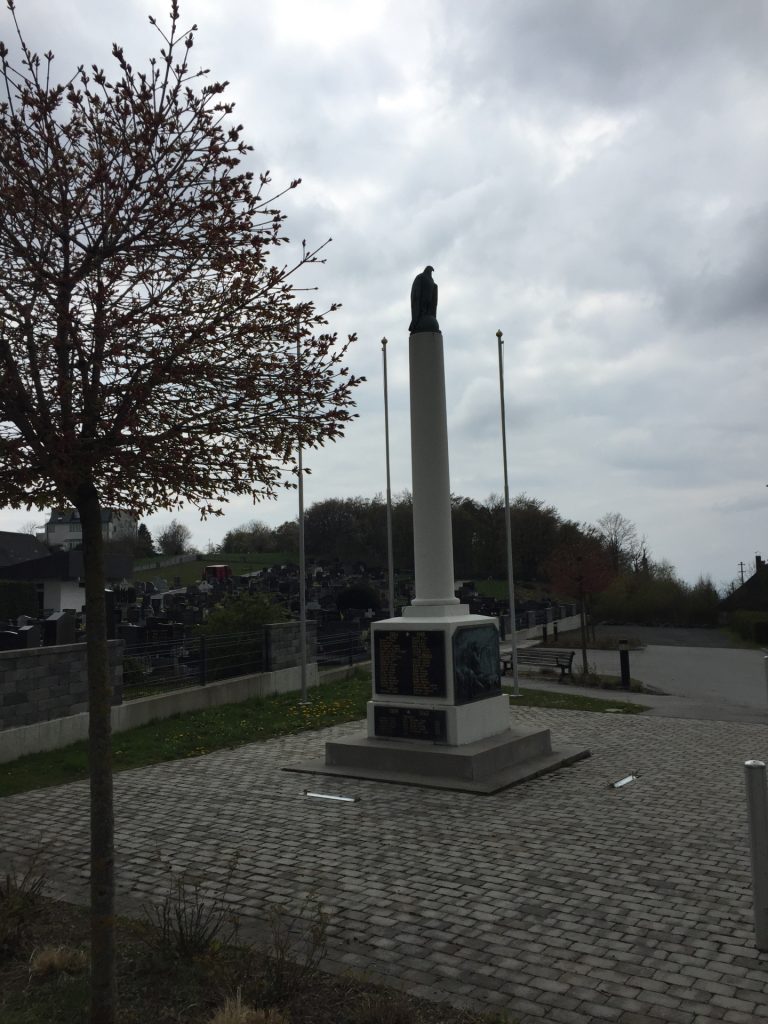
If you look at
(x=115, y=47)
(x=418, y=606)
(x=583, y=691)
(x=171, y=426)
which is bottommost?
(x=583, y=691)

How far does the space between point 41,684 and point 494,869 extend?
8050mm

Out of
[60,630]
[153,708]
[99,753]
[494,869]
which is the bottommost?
[494,869]

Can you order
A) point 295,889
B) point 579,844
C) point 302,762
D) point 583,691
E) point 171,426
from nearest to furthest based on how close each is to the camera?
point 171,426, point 295,889, point 579,844, point 302,762, point 583,691

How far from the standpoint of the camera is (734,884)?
6.44 m

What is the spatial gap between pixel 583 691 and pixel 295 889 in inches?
643

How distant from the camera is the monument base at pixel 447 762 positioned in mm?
10125

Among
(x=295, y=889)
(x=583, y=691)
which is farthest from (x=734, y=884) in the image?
(x=583, y=691)

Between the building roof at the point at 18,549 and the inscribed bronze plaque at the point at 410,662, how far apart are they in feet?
126

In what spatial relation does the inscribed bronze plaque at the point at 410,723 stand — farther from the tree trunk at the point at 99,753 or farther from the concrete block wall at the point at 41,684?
the tree trunk at the point at 99,753

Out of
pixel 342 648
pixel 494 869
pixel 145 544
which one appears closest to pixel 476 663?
pixel 494 869

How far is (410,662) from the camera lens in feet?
37.0

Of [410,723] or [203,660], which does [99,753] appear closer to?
[410,723]

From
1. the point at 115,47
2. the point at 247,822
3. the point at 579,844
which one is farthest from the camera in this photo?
the point at 247,822

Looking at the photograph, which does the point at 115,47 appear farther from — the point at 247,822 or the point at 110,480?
the point at 247,822
